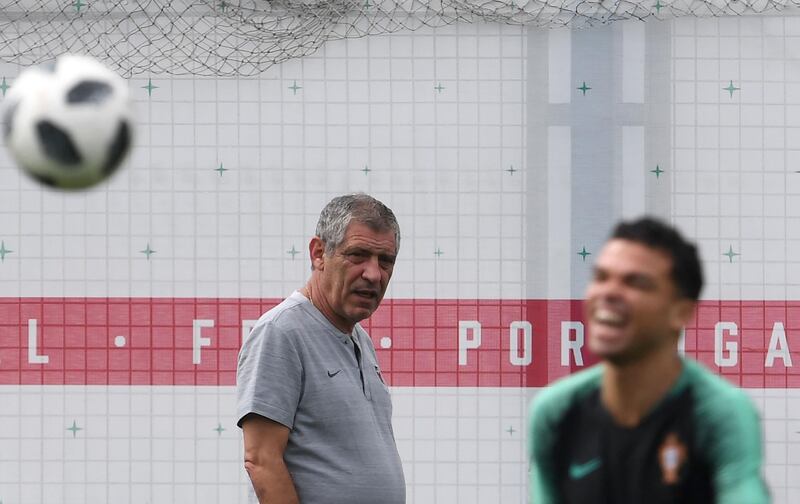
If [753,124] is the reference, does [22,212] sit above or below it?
below

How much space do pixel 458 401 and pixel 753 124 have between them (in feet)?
5.35

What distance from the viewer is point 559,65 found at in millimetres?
4738

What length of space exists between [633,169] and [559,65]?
1.68ft

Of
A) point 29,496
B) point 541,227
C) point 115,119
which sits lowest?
point 29,496

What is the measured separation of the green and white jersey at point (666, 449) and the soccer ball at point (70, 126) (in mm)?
1638

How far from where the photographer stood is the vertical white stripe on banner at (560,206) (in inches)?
186

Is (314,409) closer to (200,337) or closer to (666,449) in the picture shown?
(666,449)

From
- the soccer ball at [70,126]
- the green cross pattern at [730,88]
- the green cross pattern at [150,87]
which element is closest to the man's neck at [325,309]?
the soccer ball at [70,126]

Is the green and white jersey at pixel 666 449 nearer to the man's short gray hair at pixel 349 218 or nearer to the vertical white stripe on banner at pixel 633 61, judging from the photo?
the man's short gray hair at pixel 349 218

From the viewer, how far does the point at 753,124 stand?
4762mm

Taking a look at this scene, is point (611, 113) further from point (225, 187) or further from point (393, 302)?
point (225, 187)

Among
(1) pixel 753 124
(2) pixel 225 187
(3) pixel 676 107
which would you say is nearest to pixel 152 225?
(2) pixel 225 187

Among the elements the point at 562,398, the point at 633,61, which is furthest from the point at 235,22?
the point at 562,398

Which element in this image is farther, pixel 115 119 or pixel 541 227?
pixel 541 227
